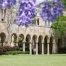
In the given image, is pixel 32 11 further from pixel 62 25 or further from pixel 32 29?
pixel 62 25

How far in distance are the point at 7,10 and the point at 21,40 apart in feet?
19.2

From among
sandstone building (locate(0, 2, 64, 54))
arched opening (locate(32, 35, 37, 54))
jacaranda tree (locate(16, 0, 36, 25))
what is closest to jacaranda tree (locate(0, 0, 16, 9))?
sandstone building (locate(0, 2, 64, 54))

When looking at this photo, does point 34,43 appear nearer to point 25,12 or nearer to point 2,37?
point 25,12

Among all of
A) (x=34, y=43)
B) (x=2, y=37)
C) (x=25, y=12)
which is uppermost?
(x=25, y=12)

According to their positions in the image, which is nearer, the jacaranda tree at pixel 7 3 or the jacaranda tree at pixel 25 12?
the jacaranda tree at pixel 7 3

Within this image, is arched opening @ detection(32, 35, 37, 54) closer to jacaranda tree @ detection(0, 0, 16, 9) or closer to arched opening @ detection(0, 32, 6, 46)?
arched opening @ detection(0, 32, 6, 46)
